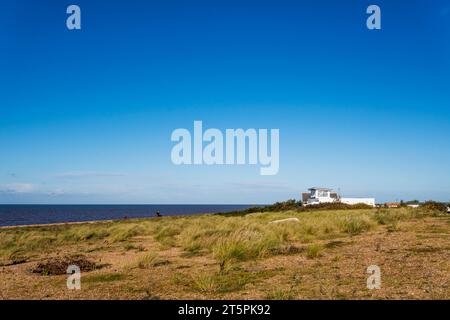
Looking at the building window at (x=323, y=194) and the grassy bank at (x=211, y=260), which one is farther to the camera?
the building window at (x=323, y=194)

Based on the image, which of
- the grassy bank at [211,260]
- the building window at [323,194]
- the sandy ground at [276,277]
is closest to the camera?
the sandy ground at [276,277]

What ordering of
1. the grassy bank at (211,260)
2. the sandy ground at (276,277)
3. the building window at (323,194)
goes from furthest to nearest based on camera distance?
1. the building window at (323,194)
2. the grassy bank at (211,260)
3. the sandy ground at (276,277)

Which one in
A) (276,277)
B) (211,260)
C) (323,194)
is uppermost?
(323,194)

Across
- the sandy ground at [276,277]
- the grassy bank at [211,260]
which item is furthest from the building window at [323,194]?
the sandy ground at [276,277]

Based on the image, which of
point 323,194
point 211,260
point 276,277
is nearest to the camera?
point 276,277

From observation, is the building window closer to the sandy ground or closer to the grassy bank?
the grassy bank

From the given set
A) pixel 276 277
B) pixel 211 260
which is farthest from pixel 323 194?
pixel 276 277

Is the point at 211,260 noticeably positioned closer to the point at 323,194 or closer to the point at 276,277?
the point at 276,277

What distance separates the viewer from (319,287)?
8117mm

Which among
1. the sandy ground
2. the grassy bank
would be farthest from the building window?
the sandy ground

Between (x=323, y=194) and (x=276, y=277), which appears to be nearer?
(x=276, y=277)

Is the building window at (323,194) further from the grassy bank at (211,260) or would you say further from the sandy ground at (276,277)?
the sandy ground at (276,277)
